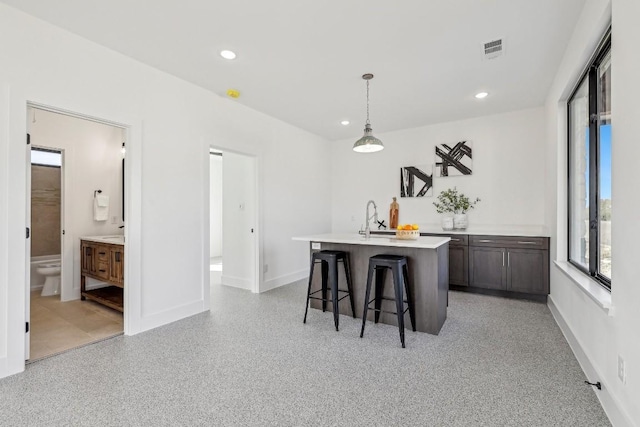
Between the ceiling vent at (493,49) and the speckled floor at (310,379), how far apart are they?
258 cm

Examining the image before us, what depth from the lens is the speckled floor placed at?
6.03ft

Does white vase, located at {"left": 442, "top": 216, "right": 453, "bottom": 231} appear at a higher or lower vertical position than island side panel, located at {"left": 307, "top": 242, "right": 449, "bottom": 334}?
higher

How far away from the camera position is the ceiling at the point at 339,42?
2.35 meters

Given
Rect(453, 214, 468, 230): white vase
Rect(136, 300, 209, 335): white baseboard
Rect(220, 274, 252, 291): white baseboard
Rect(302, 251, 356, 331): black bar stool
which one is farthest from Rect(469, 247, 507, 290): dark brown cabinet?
Rect(136, 300, 209, 335): white baseboard

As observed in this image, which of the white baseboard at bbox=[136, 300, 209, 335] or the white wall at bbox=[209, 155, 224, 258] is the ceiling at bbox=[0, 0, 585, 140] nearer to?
the white baseboard at bbox=[136, 300, 209, 335]

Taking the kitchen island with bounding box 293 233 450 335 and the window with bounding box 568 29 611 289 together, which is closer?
the window with bounding box 568 29 611 289

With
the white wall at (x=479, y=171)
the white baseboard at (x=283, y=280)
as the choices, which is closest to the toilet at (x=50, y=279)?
the white baseboard at (x=283, y=280)

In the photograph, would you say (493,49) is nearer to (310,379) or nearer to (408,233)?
(408,233)

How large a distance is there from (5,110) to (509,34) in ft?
12.8

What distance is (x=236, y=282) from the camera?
4.99 m

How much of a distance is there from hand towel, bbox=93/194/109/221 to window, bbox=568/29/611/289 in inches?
222

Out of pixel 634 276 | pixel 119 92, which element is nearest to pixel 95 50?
pixel 119 92

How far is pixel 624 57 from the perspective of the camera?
1651 mm

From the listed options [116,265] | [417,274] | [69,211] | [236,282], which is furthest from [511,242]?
[69,211]
